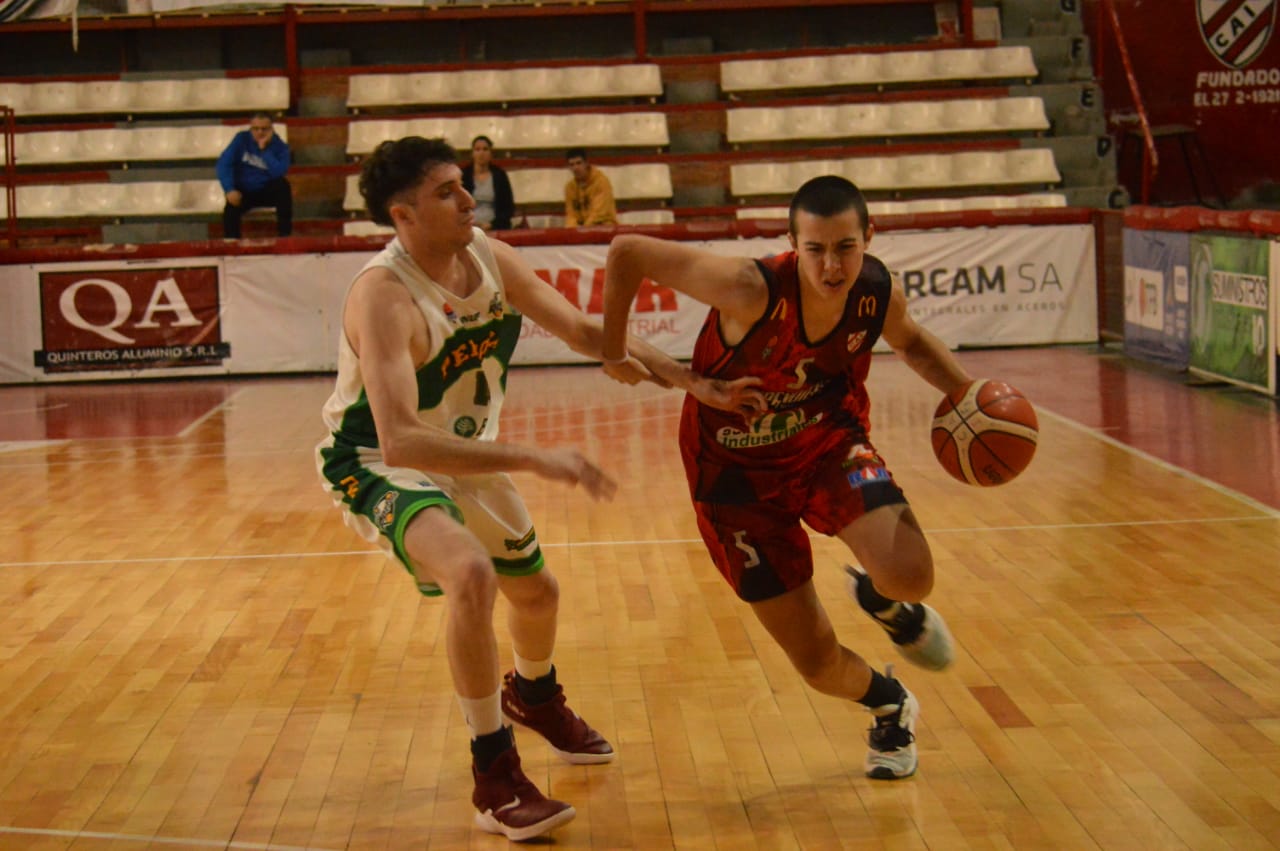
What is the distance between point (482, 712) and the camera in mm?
3688

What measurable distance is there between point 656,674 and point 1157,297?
8026mm

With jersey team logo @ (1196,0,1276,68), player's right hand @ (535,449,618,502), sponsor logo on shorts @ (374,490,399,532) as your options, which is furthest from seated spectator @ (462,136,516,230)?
player's right hand @ (535,449,618,502)

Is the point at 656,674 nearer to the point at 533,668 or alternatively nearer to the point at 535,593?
the point at 533,668

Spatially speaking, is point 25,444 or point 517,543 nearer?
point 517,543

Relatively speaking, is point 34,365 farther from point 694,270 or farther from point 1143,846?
point 1143,846

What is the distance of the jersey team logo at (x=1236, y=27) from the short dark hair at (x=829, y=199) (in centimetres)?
1405

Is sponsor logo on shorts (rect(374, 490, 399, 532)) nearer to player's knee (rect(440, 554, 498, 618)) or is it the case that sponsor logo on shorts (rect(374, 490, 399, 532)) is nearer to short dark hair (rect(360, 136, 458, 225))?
player's knee (rect(440, 554, 498, 618))

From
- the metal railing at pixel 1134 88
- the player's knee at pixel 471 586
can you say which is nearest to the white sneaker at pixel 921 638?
the player's knee at pixel 471 586

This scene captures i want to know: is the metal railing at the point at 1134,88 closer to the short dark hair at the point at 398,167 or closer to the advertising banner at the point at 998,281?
the advertising banner at the point at 998,281

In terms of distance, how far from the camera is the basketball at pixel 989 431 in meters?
4.12

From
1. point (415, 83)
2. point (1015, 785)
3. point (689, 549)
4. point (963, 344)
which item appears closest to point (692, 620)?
point (689, 549)

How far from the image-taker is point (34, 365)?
42.6ft

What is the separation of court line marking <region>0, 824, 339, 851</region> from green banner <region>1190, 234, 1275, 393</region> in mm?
7911

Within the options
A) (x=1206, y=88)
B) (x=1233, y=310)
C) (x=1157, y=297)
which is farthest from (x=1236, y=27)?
(x=1233, y=310)
